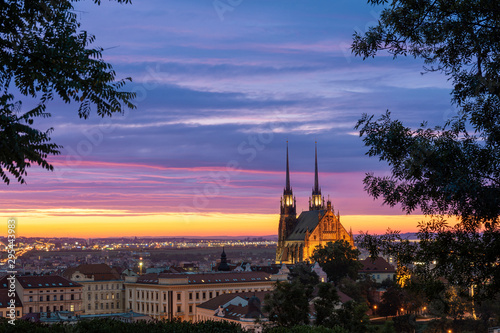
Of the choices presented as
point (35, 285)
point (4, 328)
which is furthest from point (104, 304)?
point (4, 328)

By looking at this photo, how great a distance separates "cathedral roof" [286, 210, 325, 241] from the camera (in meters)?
187

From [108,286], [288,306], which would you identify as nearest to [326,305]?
[288,306]

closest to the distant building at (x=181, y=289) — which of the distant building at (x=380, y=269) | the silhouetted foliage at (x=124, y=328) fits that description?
the distant building at (x=380, y=269)

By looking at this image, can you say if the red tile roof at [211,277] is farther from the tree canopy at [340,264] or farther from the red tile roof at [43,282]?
the tree canopy at [340,264]

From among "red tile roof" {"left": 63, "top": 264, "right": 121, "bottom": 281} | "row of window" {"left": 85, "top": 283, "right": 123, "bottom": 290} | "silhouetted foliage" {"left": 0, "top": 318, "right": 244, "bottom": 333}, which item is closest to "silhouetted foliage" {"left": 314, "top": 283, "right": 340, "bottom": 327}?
"silhouetted foliage" {"left": 0, "top": 318, "right": 244, "bottom": 333}

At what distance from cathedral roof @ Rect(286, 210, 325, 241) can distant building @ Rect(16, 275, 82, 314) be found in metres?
81.6

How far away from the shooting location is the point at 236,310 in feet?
288

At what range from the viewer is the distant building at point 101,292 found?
427 ft

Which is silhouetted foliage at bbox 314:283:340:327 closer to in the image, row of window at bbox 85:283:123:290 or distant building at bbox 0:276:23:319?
distant building at bbox 0:276:23:319

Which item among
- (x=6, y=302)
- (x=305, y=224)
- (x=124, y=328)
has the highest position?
(x=305, y=224)

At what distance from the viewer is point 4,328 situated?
29.6 metres

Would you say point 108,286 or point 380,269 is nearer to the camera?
point 108,286

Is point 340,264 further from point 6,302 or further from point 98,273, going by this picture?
point 6,302

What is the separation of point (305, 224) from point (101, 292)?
75.0 m
